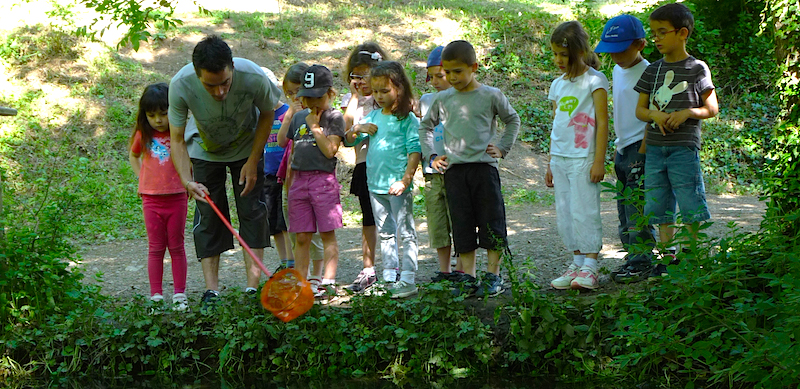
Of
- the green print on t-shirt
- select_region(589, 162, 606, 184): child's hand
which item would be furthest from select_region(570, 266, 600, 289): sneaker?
the green print on t-shirt

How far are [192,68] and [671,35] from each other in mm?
2863

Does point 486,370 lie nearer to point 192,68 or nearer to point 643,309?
point 643,309

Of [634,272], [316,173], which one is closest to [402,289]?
[316,173]

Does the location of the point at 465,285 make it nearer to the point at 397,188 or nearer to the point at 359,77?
the point at 397,188

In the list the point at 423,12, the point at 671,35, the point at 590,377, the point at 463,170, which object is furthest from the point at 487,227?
the point at 423,12

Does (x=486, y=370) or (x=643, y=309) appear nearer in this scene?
(x=643, y=309)

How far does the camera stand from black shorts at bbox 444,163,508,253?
14.5ft

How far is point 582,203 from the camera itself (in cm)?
440

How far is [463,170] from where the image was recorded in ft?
14.7

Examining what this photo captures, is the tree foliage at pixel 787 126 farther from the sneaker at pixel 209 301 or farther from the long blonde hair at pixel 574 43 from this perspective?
the sneaker at pixel 209 301

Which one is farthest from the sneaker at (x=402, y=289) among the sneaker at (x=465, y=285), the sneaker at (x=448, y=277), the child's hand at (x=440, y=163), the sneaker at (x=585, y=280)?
the sneaker at (x=585, y=280)

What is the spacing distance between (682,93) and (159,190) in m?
3.29

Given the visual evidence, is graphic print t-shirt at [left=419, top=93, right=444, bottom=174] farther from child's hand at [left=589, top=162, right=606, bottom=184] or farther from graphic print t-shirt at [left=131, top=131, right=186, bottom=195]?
graphic print t-shirt at [left=131, top=131, right=186, bottom=195]

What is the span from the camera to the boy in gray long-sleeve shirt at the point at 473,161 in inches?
174
